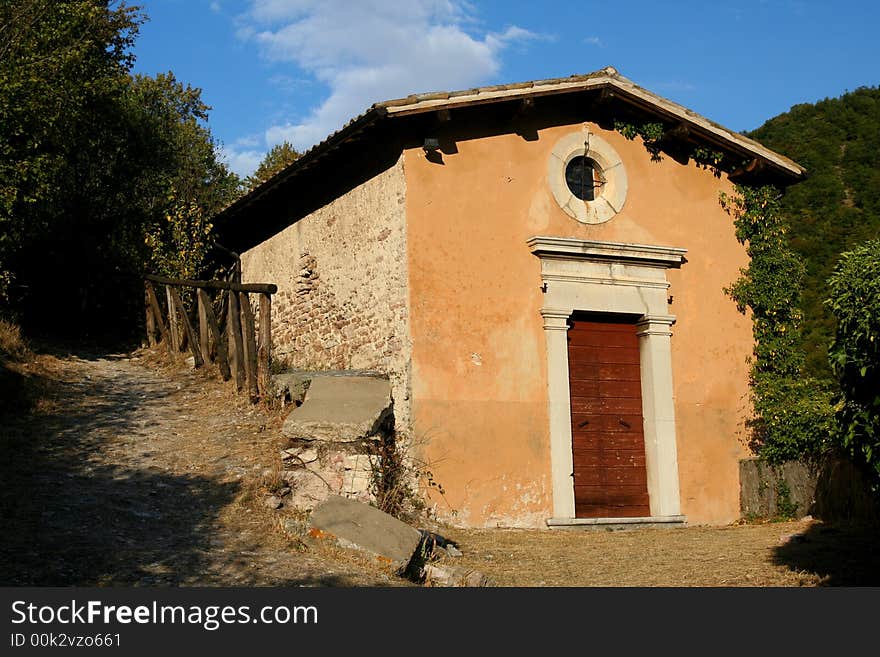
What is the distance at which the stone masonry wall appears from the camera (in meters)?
10.2

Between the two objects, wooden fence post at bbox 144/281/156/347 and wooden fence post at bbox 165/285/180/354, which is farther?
wooden fence post at bbox 144/281/156/347

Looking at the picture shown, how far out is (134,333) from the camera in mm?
16594

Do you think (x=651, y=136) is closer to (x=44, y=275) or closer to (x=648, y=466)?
(x=648, y=466)

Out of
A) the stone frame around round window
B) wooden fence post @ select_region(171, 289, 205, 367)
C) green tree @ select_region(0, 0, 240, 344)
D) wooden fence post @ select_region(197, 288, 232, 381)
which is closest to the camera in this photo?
wooden fence post @ select_region(197, 288, 232, 381)

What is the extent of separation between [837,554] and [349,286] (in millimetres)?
6206

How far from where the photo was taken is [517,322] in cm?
1058

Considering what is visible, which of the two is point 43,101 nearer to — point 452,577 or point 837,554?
point 452,577

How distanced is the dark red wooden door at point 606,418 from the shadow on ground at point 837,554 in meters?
2.22

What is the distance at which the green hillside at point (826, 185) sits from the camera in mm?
16281

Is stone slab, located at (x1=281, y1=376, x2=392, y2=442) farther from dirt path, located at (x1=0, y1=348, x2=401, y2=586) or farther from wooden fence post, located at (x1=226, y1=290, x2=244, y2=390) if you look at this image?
wooden fence post, located at (x1=226, y1=290, x2=244, y2=390)

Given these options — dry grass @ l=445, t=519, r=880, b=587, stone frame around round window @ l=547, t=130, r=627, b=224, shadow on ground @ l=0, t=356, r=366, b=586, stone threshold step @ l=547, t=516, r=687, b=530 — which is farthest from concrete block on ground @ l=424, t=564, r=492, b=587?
stone frame around round window @ l=547, t=130, r=627, b=224

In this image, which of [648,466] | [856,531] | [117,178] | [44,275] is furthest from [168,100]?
[856,531]

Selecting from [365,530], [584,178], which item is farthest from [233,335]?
[584,178]

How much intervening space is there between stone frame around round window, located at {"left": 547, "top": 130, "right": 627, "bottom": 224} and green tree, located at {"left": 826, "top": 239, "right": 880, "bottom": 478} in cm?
495
